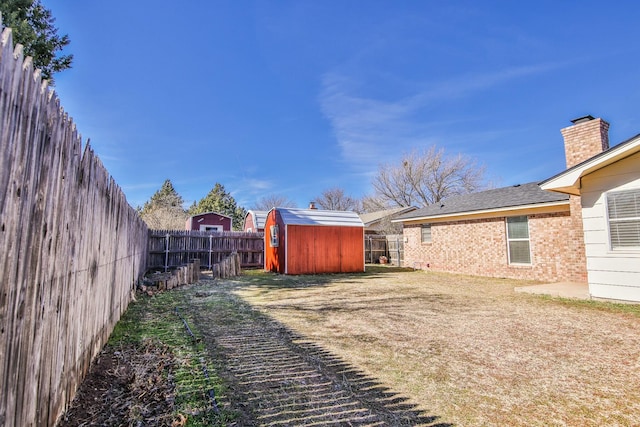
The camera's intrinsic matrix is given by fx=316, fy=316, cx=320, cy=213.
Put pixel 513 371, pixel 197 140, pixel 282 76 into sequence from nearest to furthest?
pixel 513 371 → pixel 282 76 → pixel 197 140

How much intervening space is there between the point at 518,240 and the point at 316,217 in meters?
8.20

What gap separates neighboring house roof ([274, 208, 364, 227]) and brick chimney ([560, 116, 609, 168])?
27.7 ft

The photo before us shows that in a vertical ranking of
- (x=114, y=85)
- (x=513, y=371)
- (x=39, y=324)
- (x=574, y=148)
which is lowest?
(x=513, y=371)

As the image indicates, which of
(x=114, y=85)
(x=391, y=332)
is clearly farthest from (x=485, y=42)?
(x=114, y=85)

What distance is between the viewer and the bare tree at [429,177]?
97.6 feet

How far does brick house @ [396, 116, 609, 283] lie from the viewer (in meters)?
9.76

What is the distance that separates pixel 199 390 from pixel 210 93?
62.0ft

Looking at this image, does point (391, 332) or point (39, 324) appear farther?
point (391, 332)

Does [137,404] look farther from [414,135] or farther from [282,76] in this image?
[414,135]

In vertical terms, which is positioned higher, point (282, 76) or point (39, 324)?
point (282, 76)

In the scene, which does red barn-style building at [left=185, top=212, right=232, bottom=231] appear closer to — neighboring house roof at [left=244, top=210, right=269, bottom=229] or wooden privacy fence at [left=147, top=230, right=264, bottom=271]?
neighboring house roof at [left=244, top=210, right=269, bottom=229]

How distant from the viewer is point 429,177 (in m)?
30.6

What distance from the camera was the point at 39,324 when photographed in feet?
5.99

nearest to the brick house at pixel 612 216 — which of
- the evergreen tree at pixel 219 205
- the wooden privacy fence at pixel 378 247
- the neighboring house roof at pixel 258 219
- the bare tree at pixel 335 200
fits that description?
the wooden privacy fence at pixel 378 247
